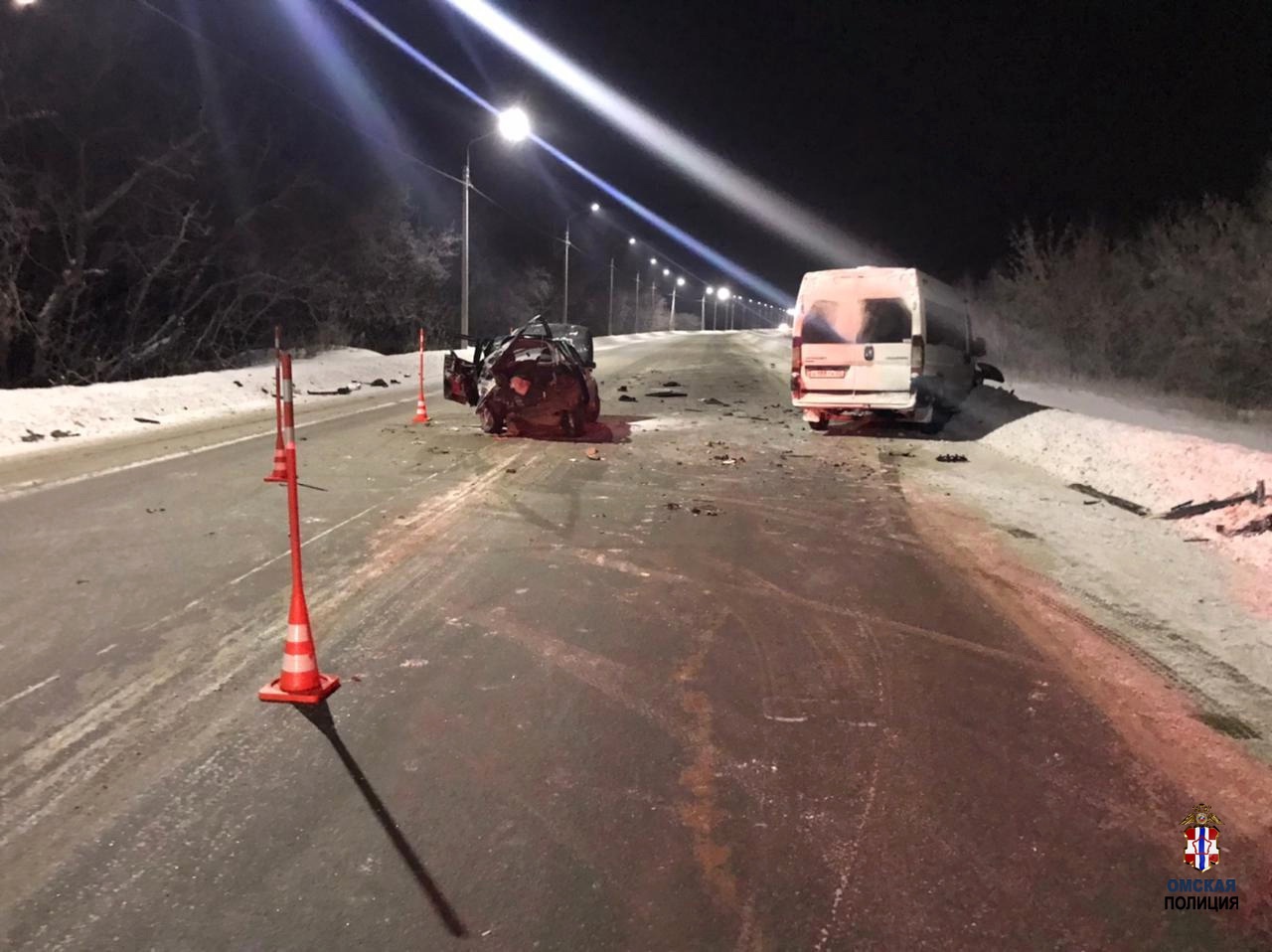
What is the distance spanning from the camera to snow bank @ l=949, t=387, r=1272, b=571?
818 cm

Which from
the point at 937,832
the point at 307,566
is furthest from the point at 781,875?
the point at 307,566

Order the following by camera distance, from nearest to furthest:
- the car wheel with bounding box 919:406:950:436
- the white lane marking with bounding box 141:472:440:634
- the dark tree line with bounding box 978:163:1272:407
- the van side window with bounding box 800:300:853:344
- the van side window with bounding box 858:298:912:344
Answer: the white lane marking with bounding box 141:472:440:634 < the van side window with bounding box 858:298:912:344 < the van side window with bounding box 800:300:853:344 < the car wheel with bounding box 919:406:950:436 < the dark tree line with bounding box 978:163:1272:407

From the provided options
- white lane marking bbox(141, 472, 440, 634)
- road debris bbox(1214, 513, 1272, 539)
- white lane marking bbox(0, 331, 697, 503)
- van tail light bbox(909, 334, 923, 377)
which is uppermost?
van tail light bbox(909, 334, 923, 377)

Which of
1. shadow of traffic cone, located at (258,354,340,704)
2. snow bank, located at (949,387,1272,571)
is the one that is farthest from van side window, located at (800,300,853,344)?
shadow of traffic cone, located at (258,354,340,704)

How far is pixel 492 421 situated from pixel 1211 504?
367 inches

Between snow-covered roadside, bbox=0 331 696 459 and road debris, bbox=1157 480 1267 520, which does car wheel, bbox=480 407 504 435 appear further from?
road debris, bbox=1157 480 1267 520

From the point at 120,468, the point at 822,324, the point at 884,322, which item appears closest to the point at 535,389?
the point at 822,324

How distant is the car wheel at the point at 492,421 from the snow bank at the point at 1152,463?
7304 millimetres

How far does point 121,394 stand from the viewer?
52.0ft

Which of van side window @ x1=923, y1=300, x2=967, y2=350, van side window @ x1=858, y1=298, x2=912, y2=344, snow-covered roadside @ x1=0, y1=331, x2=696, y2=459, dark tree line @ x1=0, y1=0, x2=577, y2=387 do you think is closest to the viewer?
snow-covered roadside @ x1=0, y1=331, x2=696, y2=459

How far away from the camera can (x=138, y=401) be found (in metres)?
15.7

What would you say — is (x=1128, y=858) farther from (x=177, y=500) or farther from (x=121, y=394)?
(x=121, y=394)

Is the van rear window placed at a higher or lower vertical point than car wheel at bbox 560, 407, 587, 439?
higher

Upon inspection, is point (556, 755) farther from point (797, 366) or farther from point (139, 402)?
point (139, 402)
